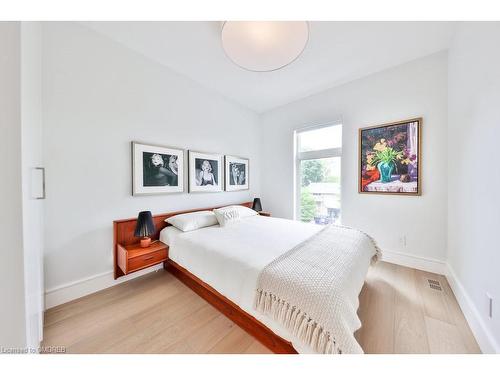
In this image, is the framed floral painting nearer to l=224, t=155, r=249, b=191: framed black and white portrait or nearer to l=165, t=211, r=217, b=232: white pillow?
l=224, t=155, r=249, b=191: framed black and white portrait

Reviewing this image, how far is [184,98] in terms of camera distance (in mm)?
2486

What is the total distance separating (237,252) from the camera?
1.44 m

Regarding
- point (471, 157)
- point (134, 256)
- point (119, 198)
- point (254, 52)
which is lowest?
point (134, 256)

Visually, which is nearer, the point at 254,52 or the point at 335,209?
the point at 254,52

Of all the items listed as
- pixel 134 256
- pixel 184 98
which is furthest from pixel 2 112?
pixel 184 98

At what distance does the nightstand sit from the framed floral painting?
2803 mm

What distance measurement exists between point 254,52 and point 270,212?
277cm

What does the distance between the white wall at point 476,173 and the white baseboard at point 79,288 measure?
121 inches

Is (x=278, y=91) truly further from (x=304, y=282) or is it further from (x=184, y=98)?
(x=304, y=282)

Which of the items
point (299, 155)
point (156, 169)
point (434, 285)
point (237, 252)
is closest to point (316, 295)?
point (237, 252)

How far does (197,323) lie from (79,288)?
4.20 feet

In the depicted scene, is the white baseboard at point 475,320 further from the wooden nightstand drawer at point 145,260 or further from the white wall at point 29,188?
the wooden nightstand drawer at point 145,260

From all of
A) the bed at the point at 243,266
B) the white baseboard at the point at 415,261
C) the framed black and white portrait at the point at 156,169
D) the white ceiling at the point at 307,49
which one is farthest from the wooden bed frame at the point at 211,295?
the white baseboard at the point at 415,261

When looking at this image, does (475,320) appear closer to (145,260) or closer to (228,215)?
(228,215)
